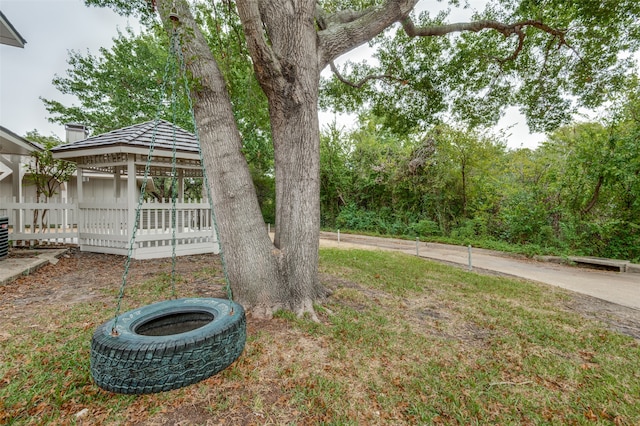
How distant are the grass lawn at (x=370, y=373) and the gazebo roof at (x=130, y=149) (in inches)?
152

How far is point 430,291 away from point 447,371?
2496 millimetres

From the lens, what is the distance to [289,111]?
133 inches

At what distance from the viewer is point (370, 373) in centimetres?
234

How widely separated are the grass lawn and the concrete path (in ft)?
7.05

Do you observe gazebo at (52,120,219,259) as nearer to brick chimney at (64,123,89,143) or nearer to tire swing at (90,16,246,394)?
tire swing at (90,16,246,394)

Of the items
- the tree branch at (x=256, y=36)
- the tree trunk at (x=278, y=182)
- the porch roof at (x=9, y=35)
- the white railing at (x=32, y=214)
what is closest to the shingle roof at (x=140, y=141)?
the white railing at (x=32, y=214)

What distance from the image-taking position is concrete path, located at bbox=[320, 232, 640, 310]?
17.0 feet

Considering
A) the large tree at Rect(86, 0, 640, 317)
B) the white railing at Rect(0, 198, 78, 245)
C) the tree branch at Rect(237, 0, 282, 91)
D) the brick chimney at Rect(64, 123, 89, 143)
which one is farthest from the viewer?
the brick chimney at Rect(64, 123, 89, 143)

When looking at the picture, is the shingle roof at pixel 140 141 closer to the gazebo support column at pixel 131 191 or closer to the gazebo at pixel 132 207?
the gazebo at pixel 132 207

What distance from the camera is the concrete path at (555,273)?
17.0ft

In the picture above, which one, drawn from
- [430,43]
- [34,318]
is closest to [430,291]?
[34,318]

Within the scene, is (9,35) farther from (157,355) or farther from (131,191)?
(157,355)

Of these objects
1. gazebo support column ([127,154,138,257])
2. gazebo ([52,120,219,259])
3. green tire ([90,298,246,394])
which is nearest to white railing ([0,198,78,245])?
gazebo ([52,120,219,259])

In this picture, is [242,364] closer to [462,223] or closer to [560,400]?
[560,400]
